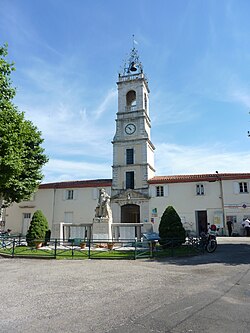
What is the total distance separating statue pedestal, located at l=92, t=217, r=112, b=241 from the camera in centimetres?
1538

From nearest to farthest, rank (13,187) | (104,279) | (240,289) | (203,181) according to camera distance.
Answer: (240,289) < (104,279) < (13,187) < (203,181)

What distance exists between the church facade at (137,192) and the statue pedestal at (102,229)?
8.78 meters

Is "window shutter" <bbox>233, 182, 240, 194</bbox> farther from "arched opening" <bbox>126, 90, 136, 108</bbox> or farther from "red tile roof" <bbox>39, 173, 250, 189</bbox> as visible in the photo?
"arched opening" <bbox>126, 90, 136, 108</bbox>

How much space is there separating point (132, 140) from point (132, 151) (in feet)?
4.12

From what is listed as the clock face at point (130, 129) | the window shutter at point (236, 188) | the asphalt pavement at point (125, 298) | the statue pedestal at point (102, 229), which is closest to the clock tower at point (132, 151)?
the clock face at point (130, 129)

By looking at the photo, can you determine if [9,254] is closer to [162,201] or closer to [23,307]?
[23,307]

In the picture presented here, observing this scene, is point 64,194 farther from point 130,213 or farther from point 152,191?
point 152,191

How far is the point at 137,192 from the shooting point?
27391 mm

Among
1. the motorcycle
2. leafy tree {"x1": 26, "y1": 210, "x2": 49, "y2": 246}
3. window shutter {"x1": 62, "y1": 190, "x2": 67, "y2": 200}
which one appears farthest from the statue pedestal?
window shutter {"x1": 62, "y1": 190, "x2": 67, "y2": 200}

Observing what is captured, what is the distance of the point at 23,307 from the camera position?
190 inches

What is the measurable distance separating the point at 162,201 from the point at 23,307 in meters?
22.6

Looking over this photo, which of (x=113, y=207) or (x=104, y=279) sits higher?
(x=113, y=207)

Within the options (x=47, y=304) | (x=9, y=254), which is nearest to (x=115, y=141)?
(x=9, y=254)

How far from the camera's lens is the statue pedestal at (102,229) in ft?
50.5
